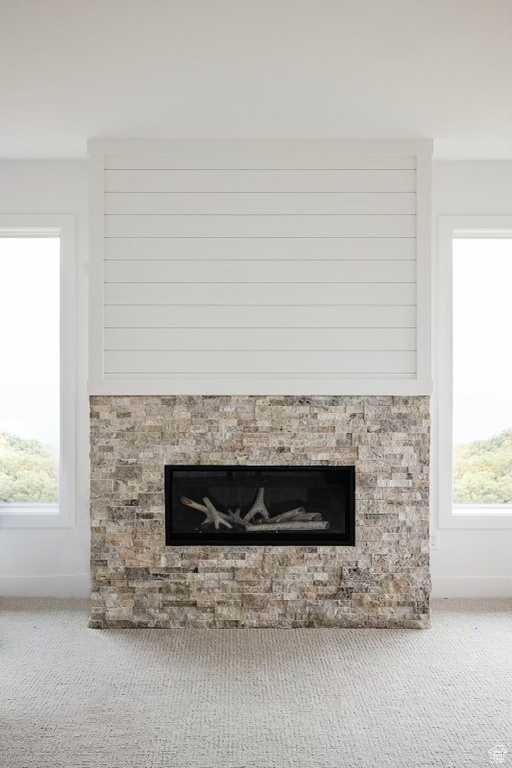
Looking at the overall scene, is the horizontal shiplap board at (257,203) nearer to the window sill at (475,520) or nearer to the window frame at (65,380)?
the window frame at (65,380)

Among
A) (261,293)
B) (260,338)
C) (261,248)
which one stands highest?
(261,248)

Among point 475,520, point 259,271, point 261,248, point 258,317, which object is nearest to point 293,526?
point 258,317

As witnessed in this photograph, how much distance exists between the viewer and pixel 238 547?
13.7 ft

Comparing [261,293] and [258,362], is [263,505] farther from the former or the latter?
[261,293]

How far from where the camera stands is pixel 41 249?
4.84 meters

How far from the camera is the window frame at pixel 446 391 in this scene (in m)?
4.77

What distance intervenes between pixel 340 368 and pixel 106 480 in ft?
4.87

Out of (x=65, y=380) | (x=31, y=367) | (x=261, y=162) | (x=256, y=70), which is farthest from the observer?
(x=31, y=367)

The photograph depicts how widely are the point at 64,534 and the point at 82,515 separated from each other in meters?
0.17

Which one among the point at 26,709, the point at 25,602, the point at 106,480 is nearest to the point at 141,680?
the point at 26,709

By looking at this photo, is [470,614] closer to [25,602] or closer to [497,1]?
[25,602]

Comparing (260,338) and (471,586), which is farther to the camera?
(471,586)

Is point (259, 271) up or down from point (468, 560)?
up

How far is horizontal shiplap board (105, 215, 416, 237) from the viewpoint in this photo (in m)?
4.16
